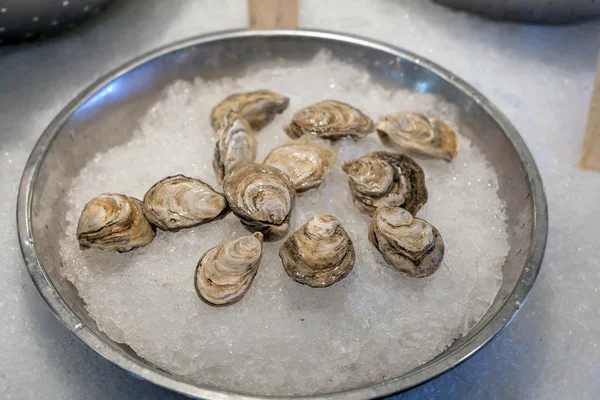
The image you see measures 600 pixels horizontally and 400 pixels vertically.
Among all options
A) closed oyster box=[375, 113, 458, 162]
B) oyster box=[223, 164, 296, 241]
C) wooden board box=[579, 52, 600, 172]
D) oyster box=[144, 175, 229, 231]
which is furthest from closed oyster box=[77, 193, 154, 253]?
wooden board box=[579, 52, 600, 172]

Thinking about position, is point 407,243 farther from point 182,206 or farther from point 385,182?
point 182,206

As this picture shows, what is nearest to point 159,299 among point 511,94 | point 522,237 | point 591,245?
point 522,237

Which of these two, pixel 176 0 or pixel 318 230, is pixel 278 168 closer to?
pixel 318 230

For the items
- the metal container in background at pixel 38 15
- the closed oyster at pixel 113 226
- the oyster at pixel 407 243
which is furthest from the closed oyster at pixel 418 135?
the metal container in background at pixel 38 15

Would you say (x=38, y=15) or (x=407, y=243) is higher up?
(x=38, y=15)

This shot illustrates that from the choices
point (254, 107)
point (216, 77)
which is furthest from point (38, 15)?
point (254, 107)

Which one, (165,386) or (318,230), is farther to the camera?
(318,230)

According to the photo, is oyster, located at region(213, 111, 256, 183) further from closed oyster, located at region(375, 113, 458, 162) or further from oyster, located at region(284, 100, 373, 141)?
closed oyster, located at region(375, 113, 458, 162)

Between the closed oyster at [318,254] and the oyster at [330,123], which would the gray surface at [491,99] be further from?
the oyster at [330,123]
